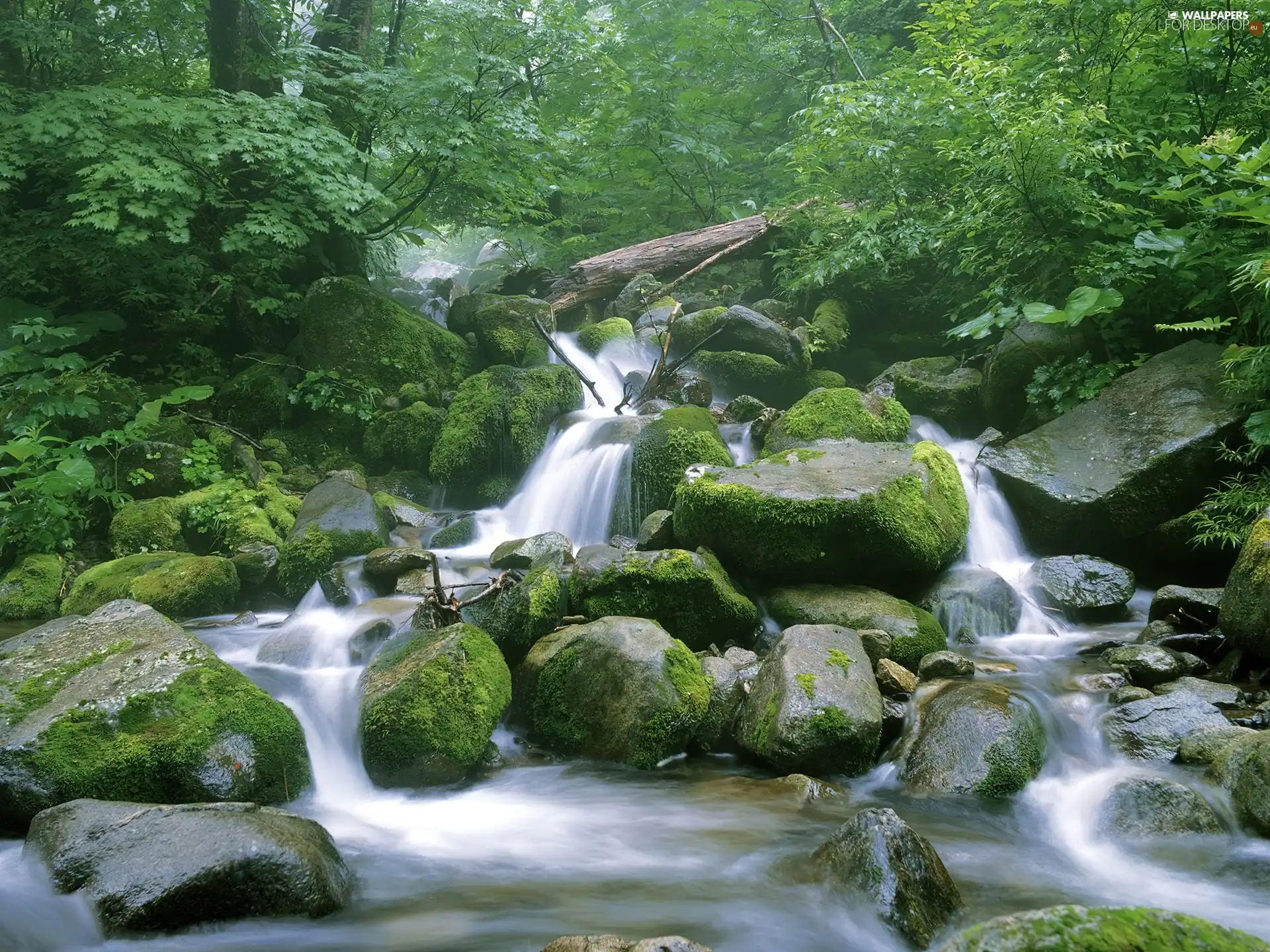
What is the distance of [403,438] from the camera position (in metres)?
9.70

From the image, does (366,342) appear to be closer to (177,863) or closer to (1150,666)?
(177,863)

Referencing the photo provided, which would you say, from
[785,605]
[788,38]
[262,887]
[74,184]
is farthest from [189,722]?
[788,38]

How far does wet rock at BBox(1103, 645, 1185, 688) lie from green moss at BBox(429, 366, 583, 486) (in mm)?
6360

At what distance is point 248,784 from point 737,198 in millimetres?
13381

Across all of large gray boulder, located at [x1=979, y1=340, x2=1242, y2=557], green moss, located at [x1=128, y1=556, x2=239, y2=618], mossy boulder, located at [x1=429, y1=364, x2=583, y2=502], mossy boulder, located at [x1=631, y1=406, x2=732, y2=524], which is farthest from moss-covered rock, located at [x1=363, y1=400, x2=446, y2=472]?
large gray boulder, located at [x1=979, y1=340, x2=1242, y2=557]

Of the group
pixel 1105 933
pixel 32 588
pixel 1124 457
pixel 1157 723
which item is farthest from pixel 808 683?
pixel 32 588

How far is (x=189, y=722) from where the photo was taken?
3.67 meters

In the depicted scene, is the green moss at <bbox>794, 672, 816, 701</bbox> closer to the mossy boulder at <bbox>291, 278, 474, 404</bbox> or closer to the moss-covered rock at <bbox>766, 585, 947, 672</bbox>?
the moss-covered rock at <bbox>766, 585, 947, 672</bbox>

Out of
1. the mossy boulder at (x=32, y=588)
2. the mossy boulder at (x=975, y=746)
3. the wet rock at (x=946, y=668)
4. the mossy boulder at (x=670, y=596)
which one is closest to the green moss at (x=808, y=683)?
the mossy boulder at (x=975, y=746)

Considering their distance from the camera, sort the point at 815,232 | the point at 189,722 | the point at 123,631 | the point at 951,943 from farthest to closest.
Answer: the point at 815,232, the point at 123,631, the point at 189,722, the point at 951,943

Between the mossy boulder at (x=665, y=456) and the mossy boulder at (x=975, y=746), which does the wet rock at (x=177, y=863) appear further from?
the mossy boulder at (x=665, y=456)

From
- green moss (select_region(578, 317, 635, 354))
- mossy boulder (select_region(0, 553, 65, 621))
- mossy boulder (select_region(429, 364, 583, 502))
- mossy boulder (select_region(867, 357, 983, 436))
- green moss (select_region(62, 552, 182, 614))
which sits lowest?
mossy boulder (select_region(0, 553, 65, 621))

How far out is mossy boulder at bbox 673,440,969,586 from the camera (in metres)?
5.75

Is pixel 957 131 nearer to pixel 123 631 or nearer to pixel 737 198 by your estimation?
pixel 737 198
